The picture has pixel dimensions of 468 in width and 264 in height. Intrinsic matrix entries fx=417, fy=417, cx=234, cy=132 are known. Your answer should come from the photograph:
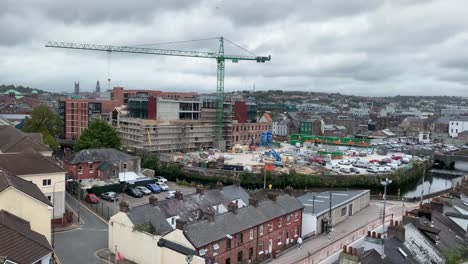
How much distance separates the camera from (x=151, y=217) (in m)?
20.3

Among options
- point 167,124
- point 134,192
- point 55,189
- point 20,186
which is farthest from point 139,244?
point 167,124

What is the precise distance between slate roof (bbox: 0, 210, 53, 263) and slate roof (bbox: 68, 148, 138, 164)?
22.4m

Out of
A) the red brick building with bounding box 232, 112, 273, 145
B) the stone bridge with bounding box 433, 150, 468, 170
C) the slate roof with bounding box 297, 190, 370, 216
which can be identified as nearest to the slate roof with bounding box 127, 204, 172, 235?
the slate roof with bounding box 297, 190, 370, 216

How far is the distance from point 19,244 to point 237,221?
9566 mm

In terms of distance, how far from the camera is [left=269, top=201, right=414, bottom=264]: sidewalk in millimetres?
21875

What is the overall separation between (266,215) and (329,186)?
27.1m

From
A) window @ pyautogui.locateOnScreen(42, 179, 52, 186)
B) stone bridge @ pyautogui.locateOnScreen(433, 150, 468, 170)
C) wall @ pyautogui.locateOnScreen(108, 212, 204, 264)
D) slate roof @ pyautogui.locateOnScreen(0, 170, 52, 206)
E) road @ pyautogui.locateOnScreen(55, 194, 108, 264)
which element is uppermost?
slate roof @ pyautogui.locateOnScreen(0, 170, 52, 206)

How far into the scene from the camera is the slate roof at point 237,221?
17.7 meters

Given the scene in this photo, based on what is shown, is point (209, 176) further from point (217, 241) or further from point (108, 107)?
point (108, 107)

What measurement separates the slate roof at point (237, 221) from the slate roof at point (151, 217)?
2036mm

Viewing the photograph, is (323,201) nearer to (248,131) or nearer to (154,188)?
(154,188)

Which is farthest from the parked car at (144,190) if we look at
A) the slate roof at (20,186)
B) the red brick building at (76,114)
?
the red brick building at (76,114)

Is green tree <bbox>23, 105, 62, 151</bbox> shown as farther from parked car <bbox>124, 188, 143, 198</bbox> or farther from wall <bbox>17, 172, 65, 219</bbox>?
wall <bbox>17, 172, 65, 219</bbox>

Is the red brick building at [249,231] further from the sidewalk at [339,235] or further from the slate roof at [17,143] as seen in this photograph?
the slate roof at [17,143]
